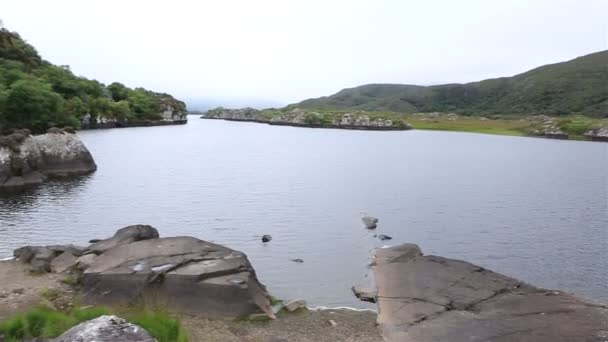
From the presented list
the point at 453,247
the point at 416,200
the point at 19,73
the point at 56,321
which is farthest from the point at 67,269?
the point at 19,73

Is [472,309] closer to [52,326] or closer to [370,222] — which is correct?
[52,326]

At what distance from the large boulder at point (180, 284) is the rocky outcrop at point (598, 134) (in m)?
163

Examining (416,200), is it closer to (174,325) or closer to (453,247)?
(453,247)

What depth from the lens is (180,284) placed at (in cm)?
2261

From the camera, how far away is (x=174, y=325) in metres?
15.0

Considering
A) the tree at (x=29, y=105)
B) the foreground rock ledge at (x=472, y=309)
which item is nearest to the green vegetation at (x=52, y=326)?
the foreground rock ledge at (x=472, y=309)

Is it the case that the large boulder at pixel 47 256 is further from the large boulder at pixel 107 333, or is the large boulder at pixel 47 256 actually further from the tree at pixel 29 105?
the tree at pixel 29 105

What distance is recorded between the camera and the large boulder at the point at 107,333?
1034cm

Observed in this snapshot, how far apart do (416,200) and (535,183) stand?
21.8 meters

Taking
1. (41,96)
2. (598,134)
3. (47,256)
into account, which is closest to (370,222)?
(47,256)

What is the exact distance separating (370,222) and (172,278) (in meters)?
22.1

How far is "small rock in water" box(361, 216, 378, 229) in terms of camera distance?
41031 mm

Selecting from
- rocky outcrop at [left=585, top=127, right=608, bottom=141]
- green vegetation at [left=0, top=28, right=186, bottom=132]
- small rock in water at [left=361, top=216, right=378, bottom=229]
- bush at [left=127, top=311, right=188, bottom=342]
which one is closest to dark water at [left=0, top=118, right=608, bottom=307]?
small rock in water at [left=361, top=216, right=378, bottom=229]

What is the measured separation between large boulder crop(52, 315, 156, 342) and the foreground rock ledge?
477 inches
